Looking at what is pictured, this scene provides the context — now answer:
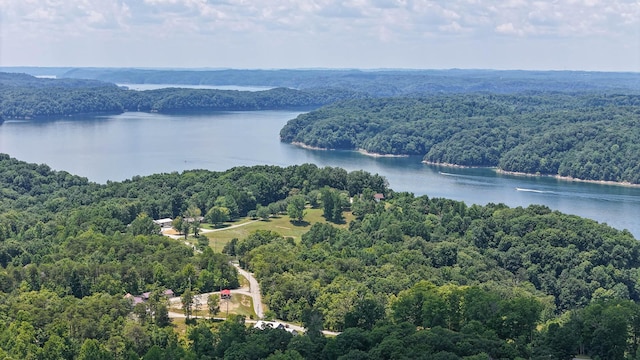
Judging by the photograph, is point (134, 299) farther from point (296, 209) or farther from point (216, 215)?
point (296, 209)

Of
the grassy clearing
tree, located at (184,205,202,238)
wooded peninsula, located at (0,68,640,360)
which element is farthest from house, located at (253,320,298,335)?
tree, located at (184,205,202,238)

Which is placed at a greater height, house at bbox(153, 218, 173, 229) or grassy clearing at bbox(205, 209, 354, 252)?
house at bbox(153, 218, 173, 229)

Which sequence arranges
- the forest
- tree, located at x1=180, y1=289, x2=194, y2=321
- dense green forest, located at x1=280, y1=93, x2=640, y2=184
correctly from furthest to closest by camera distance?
1. dense green forest, located at x1=280, y1=93, x2=640, y2=184
2. tree, located at x1=180, y1=289, x2=194, y2=321
3. the forest

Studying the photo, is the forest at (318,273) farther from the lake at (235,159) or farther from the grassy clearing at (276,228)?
the lake at (235,159)

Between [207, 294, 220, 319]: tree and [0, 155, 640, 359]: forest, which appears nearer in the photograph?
[0, 155, 640, 359]: forest

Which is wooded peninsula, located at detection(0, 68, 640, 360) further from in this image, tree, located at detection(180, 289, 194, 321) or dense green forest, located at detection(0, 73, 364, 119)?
dense green forest, located at detection(0, 73, 364, 119)
